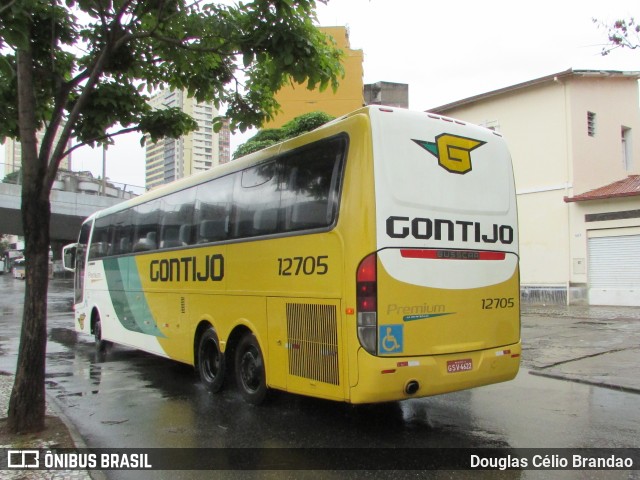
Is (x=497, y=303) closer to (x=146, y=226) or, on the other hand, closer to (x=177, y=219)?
(x=177, y=219)

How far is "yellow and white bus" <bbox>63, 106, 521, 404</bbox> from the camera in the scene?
5051mm

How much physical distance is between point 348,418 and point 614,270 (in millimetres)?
14356

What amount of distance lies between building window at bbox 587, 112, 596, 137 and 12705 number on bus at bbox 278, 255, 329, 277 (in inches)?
682

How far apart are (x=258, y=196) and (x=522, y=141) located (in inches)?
632

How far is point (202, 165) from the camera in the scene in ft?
120

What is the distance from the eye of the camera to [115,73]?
7.32 meters

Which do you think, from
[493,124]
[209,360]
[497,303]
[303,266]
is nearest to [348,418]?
[303,266]

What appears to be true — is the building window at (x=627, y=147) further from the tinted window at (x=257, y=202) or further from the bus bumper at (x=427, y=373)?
the tinted window at (x=257, y=202)

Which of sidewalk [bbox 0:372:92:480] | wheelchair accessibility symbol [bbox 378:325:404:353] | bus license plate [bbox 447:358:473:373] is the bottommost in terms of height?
sidewalk [bbox 0:372:92:480]

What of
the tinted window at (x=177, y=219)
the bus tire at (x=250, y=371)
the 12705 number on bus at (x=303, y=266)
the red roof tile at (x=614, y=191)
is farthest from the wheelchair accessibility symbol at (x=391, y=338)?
the red roof tile at (x=614, y=191)

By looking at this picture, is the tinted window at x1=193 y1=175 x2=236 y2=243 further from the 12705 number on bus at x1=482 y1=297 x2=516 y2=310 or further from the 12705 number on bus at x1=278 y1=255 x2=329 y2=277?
the 12705 number on bus at x1=482 y1=297 x2=516 y2=310

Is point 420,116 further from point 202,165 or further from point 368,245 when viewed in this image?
point 202,165

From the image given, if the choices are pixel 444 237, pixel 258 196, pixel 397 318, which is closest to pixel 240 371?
pixel 258 196

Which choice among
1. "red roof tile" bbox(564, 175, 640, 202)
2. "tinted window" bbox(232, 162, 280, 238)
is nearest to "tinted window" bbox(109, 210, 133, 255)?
"tinted window" bbox(232, 162, 280, 238)
